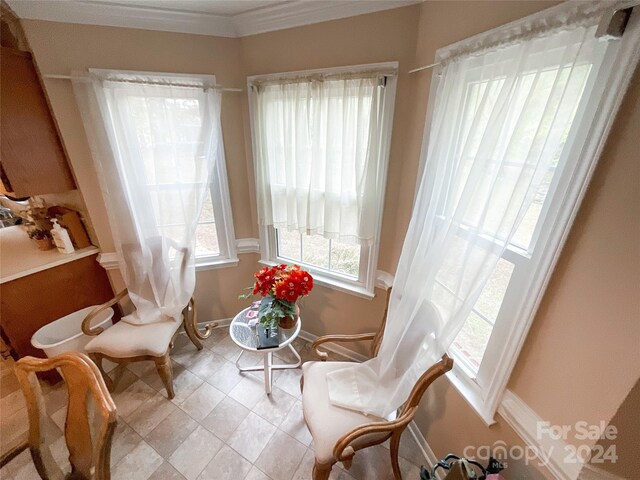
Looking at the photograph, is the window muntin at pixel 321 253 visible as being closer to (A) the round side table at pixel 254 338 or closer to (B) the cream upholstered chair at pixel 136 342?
(A) the round side table at pixel 254 338

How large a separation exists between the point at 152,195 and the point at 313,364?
162cm

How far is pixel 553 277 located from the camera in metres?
0.79

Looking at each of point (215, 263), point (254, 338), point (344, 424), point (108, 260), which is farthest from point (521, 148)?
point (108, 260)

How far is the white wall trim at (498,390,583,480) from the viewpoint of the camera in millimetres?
770

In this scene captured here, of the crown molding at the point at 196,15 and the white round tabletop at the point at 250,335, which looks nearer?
the crown molding at the point at 196,15

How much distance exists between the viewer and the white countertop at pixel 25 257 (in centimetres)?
159

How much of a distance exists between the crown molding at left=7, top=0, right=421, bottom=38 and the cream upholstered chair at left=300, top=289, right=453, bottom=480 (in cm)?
182

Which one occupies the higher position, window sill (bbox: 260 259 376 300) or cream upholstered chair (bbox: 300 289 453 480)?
window sill (bbox: 260 259 376 300)

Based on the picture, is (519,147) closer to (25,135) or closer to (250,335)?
(250,335)

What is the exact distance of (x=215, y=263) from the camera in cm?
218

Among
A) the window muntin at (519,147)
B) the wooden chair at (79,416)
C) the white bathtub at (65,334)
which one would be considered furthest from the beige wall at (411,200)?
the wooden chair at (79,416)

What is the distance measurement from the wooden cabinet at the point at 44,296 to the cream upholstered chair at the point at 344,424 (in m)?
1.86

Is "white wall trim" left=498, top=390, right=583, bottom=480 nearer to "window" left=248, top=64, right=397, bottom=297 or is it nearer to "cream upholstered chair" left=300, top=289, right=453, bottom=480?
"cream upholstered chair" left=300, top=289, right=453, bottom=480

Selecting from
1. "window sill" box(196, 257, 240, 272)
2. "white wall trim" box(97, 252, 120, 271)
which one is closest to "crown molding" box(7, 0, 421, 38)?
"white wall trim" box(97, 252, 120, 271)
